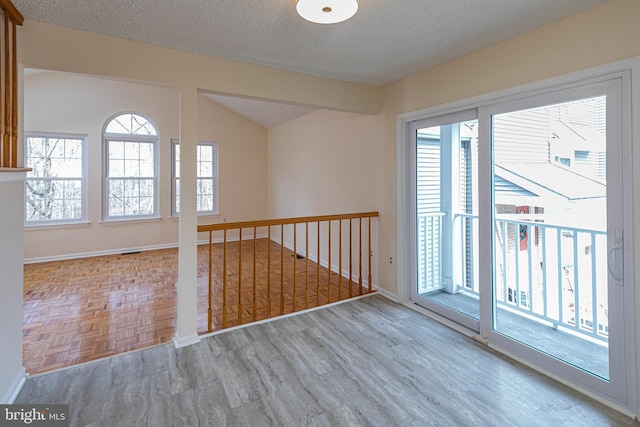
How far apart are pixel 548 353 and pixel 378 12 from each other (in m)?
2.59

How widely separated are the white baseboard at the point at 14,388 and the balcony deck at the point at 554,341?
3317mm

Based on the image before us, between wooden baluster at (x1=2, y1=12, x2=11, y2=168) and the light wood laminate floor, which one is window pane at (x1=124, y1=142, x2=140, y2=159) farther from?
the light wood laminate floor

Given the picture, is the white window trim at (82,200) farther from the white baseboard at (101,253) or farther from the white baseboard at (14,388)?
the white baseboard at (14,388)

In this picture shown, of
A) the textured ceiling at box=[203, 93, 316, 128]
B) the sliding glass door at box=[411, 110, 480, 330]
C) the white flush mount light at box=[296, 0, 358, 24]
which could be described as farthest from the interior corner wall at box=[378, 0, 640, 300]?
the textured ceiling at box=[203, 93, 316, 128]

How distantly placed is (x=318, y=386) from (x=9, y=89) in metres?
2.67

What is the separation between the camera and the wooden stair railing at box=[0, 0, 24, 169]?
1790mm

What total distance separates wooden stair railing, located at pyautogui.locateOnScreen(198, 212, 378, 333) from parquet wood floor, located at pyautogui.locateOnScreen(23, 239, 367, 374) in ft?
0.06

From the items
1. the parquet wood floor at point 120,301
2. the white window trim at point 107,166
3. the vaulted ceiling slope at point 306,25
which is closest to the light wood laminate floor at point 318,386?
the parquet wood floor at point 120,301

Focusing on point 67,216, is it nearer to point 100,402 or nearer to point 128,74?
point 128,74

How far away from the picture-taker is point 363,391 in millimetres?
1928

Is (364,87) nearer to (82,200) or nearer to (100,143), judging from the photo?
(100,143)

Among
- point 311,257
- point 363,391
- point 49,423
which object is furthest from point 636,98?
point 311,257

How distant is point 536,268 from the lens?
269 cm

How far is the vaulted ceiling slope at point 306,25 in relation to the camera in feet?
6.08
